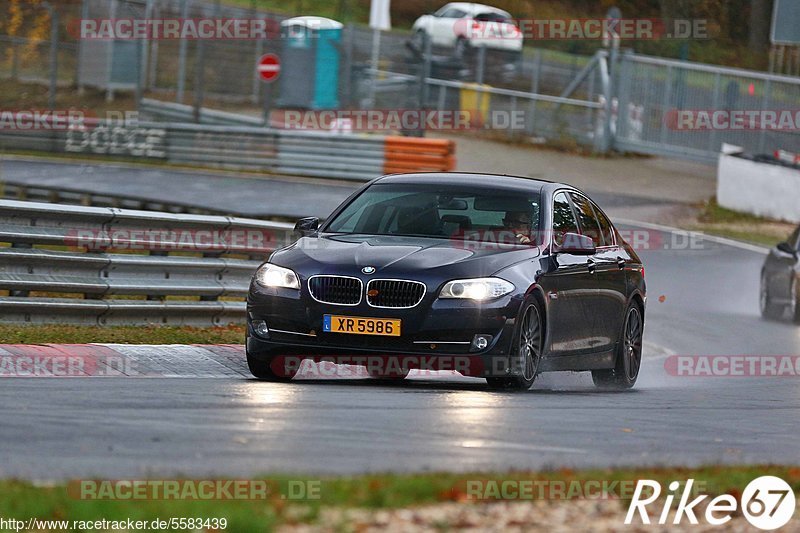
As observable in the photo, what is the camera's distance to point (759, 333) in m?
18.1

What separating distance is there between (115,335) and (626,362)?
403 cm

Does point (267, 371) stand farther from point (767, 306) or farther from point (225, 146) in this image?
point (225, 146)

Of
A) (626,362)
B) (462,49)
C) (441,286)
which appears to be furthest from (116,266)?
(462,49)

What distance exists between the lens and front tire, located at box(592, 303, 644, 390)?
12688 millimetres

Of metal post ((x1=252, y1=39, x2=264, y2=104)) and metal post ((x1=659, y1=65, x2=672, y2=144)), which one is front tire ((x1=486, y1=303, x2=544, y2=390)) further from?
metal post ((x1=252, y1=39, x2=264, y2=104))

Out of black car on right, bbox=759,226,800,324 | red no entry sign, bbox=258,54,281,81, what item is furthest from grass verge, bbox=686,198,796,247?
red no entry sign, bbox=258,54,281,81

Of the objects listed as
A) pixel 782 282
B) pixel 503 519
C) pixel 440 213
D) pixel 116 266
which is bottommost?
pixel 782 282

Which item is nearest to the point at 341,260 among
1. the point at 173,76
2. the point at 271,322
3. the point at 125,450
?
the point at 271,322

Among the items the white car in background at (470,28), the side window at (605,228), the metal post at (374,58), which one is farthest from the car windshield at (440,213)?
the white car in background at (470,28)

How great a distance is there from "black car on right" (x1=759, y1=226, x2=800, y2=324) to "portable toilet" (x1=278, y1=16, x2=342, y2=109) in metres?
20.8

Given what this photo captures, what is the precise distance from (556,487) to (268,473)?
3.85 feet

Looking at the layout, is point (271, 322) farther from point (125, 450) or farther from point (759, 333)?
point (759, 333)

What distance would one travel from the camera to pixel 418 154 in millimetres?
31078

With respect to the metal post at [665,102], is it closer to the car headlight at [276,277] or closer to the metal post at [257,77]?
the metal post at [257,77]
